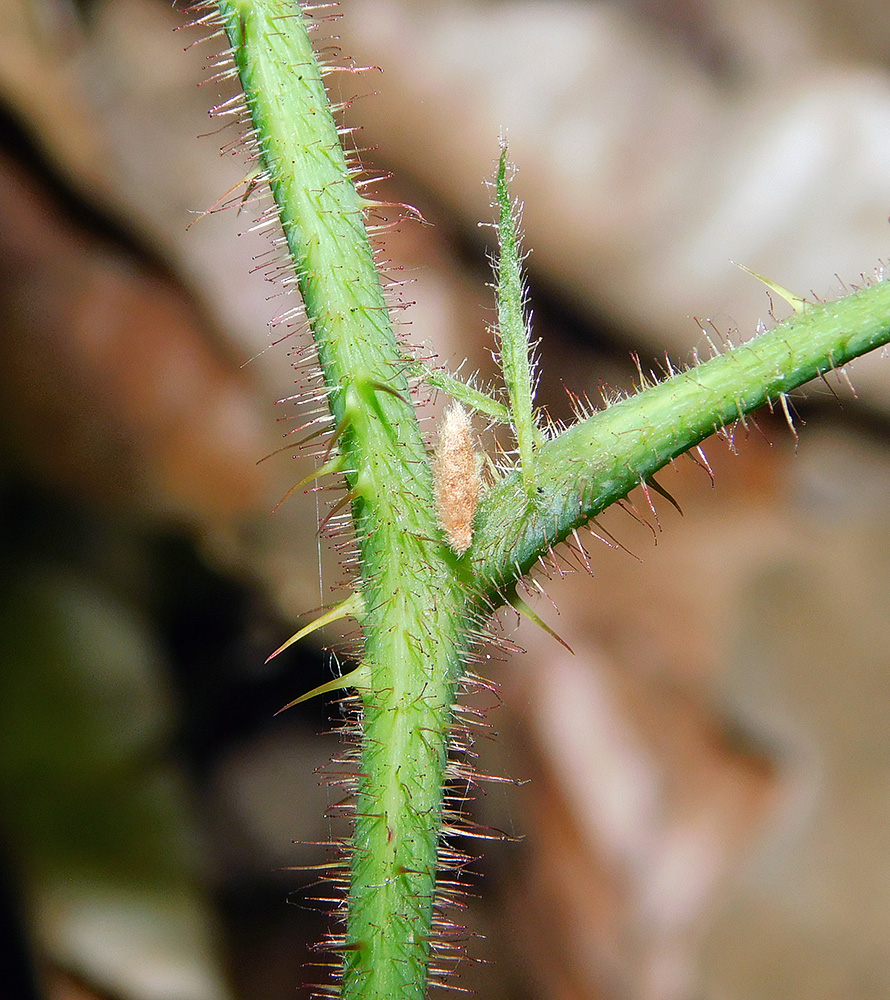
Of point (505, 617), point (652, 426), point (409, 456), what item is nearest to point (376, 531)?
point (409, 456)

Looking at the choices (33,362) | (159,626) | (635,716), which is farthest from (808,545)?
(33,362)

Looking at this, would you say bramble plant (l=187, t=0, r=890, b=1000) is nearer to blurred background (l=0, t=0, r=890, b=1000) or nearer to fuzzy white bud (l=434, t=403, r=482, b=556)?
fuzzy white bud (l=434, t=403, r=482, b=556)

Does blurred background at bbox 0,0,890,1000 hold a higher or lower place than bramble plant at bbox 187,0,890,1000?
higher

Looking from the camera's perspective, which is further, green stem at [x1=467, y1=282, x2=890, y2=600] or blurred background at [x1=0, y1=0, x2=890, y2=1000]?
blurred background at [x1=0, y1=0, x2=890, y2=1000]

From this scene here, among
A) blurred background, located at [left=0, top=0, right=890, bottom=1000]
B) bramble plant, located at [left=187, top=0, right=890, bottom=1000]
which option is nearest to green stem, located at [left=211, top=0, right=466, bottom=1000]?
bramble plant, located at [left=187, top=0, right=890, bottom=1000]

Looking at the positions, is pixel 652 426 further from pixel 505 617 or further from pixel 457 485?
pixel 505 617
